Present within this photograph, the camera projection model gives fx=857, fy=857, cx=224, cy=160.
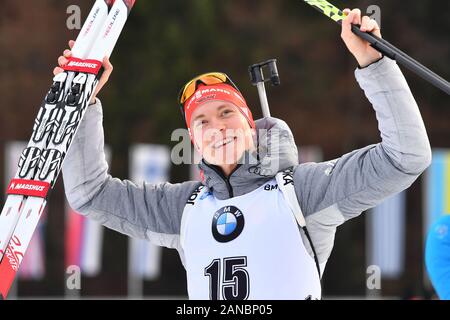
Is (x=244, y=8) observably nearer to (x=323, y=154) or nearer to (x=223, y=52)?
(x=223, y=52)

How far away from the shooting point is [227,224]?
2953 millimetres

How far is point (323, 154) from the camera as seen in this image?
17609 mm

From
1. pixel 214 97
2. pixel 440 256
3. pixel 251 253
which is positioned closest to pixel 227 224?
pixel 251 253

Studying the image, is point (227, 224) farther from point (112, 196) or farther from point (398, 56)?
point (398, 56)

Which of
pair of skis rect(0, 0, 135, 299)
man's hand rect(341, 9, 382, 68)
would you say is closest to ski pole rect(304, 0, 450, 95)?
man's hand rect(341, 9, 382, 68)

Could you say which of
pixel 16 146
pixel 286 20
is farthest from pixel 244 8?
pixel 16 146

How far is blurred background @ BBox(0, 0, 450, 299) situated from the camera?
50.0 feet

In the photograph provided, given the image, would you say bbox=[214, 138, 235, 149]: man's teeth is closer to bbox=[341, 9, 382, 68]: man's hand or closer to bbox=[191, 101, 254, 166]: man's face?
bbox=[191, 101, 254, 166]: man's face

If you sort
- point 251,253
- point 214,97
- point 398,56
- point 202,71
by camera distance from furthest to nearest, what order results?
point 202,71 → point 214,97 → point 251,253 → point 398,56

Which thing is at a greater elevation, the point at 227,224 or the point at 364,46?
the point at 364,46

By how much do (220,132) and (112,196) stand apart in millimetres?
502

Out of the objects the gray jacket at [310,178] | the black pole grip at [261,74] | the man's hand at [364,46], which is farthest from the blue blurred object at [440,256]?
the man's hand at [364,46]

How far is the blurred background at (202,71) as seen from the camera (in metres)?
15.2

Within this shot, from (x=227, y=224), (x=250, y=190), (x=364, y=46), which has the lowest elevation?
(x=227, y=224)
